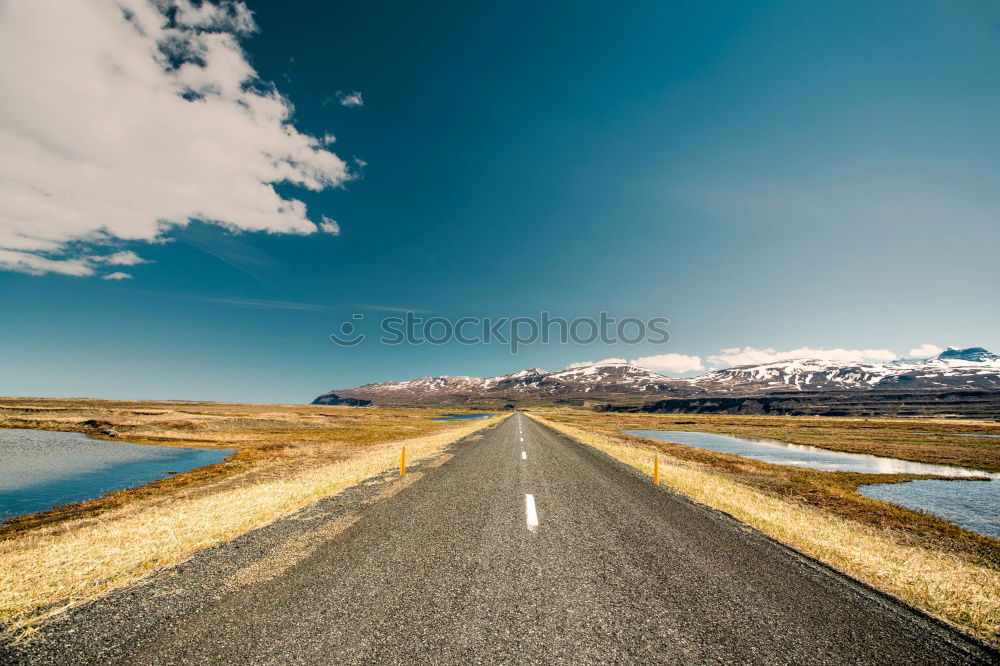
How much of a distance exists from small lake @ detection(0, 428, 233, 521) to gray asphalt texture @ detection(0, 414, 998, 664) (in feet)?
56.3

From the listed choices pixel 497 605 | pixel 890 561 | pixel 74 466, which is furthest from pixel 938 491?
pixel 74 466

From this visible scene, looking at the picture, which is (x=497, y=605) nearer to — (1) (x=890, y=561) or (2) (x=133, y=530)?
(1) (x=890, y=561)

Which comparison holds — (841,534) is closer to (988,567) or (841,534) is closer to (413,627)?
(988,567)

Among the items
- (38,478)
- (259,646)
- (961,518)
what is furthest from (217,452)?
(961,518)

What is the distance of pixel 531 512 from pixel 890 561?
23.9 ft

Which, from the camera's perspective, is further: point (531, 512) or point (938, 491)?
point (938, 491)

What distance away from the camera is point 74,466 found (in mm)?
26375

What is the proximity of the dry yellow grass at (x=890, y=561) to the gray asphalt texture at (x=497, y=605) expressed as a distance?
70cm

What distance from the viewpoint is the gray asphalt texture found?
13.8 feet

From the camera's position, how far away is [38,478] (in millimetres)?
22297

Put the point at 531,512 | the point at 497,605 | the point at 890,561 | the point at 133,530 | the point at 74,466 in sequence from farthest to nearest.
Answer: the point at 74,466, the point at 531,512, the point at 133,530, the point at 890,561, the point at 497,605

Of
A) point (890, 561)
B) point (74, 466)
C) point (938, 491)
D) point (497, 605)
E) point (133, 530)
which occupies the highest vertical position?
point (497, 605)

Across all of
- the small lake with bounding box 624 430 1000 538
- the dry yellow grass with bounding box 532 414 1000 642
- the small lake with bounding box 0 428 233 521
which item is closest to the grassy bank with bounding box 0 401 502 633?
the small lake with bounding box 0 428 233 521

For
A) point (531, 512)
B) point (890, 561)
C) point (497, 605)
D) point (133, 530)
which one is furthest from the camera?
point (531, 512)
